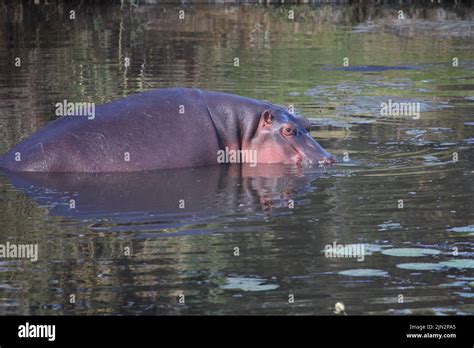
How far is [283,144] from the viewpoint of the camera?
36.1 feet

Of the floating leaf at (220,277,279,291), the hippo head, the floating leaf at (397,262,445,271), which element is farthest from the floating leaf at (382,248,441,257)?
the hippo head

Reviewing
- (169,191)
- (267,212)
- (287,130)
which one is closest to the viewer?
(267,212)

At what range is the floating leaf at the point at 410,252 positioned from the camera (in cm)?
755

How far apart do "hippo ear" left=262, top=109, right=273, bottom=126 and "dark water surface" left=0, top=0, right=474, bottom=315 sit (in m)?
0.43

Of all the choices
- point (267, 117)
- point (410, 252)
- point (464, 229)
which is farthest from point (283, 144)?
point (410, 252)

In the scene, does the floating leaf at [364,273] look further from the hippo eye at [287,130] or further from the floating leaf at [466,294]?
the hippo eye at [287,130]

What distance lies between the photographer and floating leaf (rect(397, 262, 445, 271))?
23.6 feet

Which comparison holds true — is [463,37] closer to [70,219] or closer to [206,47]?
[206,47]

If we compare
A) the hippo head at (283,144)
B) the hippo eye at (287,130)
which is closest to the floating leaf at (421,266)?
the hippo head at (283,144)

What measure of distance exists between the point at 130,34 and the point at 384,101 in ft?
36.3

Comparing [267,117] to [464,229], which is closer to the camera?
[464,229]

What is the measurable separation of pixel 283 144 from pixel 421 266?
392 cm

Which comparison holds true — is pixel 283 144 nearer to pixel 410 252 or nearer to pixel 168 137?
pixel 168 137

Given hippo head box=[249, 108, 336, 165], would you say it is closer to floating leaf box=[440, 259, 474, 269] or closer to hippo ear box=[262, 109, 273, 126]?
hippo ear box=[262, 109, 273, 126]
